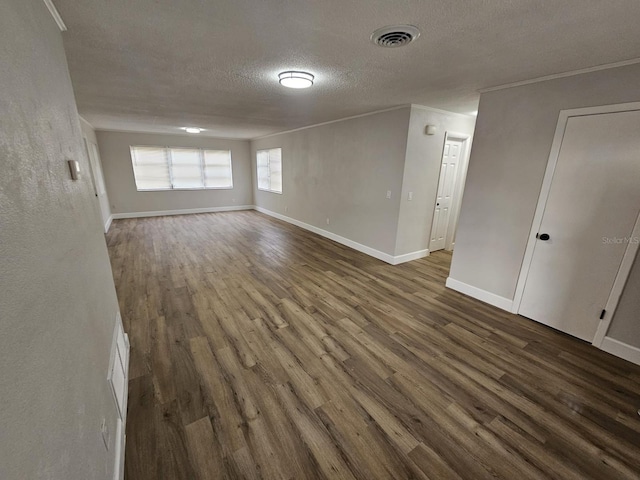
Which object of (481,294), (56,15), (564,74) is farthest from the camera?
(481,294)

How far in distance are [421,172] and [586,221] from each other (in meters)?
2.13

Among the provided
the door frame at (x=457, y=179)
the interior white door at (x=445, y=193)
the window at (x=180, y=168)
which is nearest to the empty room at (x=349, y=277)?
the door frame at (x=457, y=179)

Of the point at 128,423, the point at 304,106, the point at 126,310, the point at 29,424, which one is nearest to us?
the point at 29,424

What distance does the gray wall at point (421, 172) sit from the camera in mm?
3900

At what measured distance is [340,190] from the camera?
17.0ft

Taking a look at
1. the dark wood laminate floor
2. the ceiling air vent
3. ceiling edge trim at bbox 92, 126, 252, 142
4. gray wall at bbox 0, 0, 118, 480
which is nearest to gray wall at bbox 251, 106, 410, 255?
the dark wood laminate floor

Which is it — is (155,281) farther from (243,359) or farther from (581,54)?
(581,54)

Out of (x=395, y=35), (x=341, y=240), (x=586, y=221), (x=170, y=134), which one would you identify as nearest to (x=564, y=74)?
(x=586, y=221)

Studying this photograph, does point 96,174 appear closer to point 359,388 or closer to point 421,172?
point 421,172

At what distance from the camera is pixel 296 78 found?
2508mm

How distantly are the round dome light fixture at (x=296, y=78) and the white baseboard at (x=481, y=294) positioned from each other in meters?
3.02

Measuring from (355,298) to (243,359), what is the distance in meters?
1.53

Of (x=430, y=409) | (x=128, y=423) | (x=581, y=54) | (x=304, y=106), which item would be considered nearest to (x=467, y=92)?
(x=581, y=54)

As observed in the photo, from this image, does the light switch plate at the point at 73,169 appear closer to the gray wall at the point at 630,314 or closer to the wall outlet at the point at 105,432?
the wall outlet at the point at 105,432
